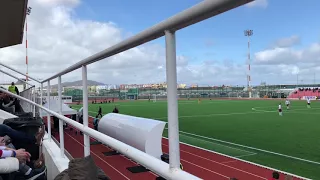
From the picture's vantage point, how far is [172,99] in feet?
3.16

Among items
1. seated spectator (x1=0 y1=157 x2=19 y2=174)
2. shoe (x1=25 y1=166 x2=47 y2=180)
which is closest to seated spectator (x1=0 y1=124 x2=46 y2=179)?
shoe (x1=25 y1=166 x2=47 y2=180)

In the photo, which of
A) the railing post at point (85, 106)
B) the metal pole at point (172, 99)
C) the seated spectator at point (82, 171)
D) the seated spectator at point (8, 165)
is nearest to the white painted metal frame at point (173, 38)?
the metal pole at point (172, 99)

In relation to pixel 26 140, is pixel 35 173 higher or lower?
lower

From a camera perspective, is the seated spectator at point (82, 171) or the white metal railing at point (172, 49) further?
the seated spectator at point (82, 171)

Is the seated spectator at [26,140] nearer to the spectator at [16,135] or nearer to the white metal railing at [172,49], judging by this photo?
the spectator at [16,135]

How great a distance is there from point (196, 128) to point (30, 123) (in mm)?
14903

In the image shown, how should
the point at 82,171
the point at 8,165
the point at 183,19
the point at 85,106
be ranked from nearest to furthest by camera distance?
1. the point at 183,19
2. the point at 82,171
3. the point at 85,106
4. the point at 8,165

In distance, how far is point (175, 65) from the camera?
97cm

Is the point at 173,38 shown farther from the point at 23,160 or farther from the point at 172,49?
the point at 23,160

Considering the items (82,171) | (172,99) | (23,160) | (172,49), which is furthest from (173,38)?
(23,160)

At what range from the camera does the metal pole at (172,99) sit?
0.96 metres

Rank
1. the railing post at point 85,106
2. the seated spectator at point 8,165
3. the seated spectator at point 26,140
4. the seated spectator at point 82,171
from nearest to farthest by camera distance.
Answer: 1. the seated spectator at point 82,171
2. the railing post at point 85,106
3. the seated spectator at point 8,165
4. the seated spectator at point 26,140

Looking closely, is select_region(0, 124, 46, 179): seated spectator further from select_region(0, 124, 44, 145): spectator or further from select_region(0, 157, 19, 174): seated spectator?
select_region(0, 157, 19, 174): seated spectator

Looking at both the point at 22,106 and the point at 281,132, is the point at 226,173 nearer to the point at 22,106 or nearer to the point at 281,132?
the point at 22,106
